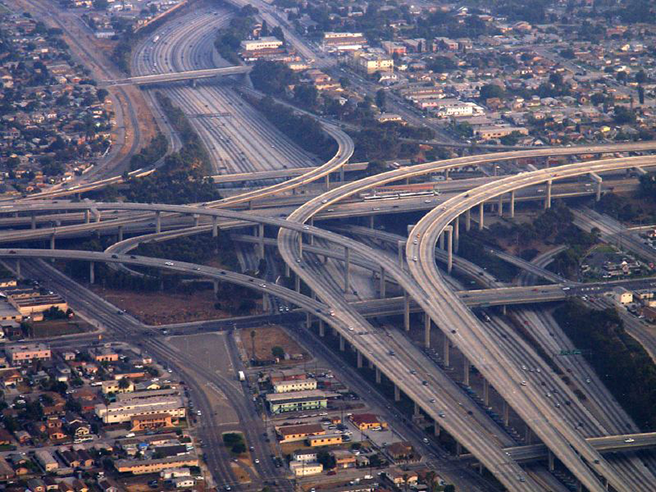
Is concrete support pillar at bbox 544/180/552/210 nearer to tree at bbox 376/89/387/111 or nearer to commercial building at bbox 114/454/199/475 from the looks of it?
tree at bbox 376/89/387/111

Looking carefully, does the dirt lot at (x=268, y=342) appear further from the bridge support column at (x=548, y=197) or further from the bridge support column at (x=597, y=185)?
the bridge support column at (x=597, y=185)

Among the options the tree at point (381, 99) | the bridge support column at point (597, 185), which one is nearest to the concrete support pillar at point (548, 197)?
Answer: the bridge support column at point (597, 185)

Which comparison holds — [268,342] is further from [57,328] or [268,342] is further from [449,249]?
[449,249]

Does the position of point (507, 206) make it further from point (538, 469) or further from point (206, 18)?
point (206, 18)

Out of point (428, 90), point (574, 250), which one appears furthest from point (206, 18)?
point (574, 250)

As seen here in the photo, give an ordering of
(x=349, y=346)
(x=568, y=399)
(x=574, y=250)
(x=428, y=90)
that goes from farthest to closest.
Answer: (x=428, y=90), (x=574, y=250), (x=349, y=346), (x=568, y=399)

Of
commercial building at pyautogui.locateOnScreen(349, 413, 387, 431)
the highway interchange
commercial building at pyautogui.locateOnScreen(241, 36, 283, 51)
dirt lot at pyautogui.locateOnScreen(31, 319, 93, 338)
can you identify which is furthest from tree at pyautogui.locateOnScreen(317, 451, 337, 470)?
commercial building at pyautogui.locateOnScreen(241, 36, 283, 51)

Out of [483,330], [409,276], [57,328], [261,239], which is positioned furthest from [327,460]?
[261,239]

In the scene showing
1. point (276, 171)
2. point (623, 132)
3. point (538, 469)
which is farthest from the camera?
Answer: point (623, 132)
